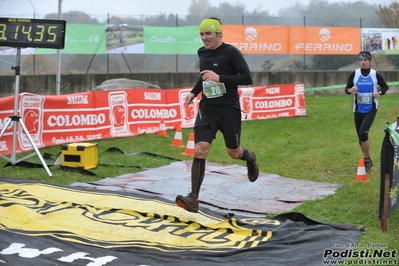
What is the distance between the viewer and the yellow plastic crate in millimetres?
10818

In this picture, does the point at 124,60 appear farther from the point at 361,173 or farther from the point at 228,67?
the point at 228,67

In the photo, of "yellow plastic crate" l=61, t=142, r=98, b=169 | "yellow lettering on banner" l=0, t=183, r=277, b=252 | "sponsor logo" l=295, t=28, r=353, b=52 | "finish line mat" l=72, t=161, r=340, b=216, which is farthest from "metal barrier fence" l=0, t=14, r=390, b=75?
"yellow lettering on banner" l=0, t=183, r=277, b=252

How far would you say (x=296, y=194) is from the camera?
943cm

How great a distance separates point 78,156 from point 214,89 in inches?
167

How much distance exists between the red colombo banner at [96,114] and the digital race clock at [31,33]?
1.42 m

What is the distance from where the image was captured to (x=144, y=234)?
670cm

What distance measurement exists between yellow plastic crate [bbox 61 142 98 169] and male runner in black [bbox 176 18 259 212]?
391cm

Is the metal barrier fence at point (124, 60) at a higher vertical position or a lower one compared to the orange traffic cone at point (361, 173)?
higher

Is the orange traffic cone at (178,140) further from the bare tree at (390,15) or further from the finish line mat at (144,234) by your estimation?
the bare tree at (390,15)

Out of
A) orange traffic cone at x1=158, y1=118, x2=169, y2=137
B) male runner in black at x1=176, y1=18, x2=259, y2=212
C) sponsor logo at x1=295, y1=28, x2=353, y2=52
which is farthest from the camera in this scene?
sponsor logo at x1=295, y1=28, x2=353, y2=52

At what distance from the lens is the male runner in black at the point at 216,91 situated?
23.9ft

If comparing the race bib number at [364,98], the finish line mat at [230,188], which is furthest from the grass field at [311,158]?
the race bib number at [364,98]

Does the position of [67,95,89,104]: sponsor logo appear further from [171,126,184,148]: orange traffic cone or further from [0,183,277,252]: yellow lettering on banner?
[0,183,277,252]: yellow lettering on banner

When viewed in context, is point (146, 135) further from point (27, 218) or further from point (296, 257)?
point (296, 257)
